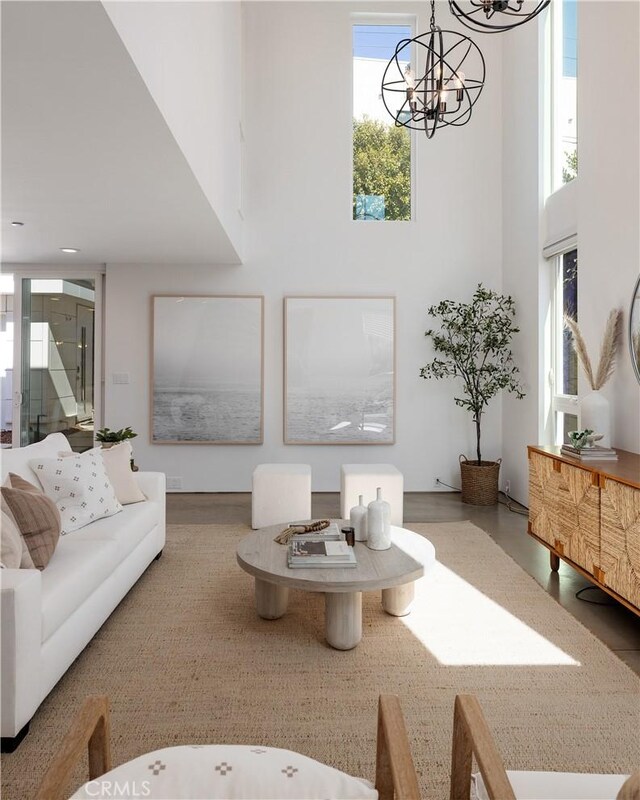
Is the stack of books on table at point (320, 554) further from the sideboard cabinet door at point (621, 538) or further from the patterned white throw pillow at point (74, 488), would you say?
the sideboard cabinet door at point (621, 538)

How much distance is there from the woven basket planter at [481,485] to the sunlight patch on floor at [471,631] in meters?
2.14

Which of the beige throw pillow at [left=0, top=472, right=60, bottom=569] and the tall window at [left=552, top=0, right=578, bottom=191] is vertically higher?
the tall window at [left=552, top=0, right=578, bottom=191]

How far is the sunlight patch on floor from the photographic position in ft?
7.73

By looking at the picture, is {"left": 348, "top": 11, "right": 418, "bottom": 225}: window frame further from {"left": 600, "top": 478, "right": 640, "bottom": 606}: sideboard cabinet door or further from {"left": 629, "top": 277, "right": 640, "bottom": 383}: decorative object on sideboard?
{"left": 600, "top": 478, "right": 640, "bottom": 606}: sideboard cabinet door

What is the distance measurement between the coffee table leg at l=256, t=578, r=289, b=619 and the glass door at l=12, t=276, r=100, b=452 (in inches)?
151

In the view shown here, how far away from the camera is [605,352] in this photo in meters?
3.38

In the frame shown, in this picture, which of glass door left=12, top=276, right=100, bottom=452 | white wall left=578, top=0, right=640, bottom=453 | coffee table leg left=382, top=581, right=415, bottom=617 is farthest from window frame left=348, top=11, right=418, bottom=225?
coffee table leg left=382, top=581, right=415, bottom=617

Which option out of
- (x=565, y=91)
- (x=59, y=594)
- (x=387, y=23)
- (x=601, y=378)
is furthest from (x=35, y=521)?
(x=387, y=23)

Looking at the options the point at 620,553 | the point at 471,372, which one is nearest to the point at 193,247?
the point at 471,372

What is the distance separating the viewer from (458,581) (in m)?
3.21

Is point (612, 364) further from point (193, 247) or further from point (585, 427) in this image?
point (193, 247)

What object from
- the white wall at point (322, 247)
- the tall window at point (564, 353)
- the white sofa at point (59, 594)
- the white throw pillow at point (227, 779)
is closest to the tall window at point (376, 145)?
the white wall at point (322, 247)

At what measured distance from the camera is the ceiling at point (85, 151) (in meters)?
1.74

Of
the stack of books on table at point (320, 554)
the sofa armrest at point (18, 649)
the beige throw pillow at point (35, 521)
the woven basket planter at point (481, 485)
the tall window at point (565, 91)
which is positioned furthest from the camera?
the woven basket planter at point (481, 485)
